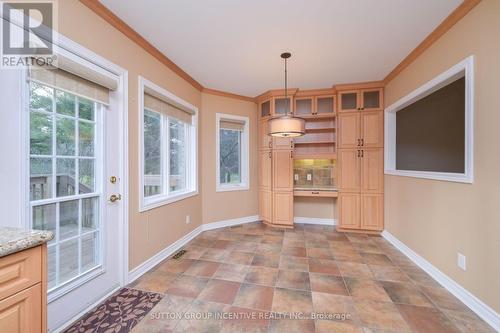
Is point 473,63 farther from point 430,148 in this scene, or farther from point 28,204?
point 28,204

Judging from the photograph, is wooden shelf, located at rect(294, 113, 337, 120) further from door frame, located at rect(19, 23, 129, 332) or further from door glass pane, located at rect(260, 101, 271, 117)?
door frame, located at rect(19, 23, 129, 332)

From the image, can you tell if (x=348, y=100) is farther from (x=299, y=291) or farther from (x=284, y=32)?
(x=299, y=291)

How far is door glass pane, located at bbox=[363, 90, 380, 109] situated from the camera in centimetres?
376

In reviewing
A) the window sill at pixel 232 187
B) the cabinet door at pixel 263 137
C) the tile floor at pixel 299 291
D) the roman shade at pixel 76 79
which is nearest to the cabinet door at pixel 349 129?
the cabinet door at pixel 263 137

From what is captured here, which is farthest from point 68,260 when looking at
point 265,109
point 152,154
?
Answer: point 265,109

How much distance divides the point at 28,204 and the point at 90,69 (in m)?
1.15

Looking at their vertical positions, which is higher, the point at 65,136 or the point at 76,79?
the point at 76,79

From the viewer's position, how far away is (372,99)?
12.4ft

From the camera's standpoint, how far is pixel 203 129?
4027mm

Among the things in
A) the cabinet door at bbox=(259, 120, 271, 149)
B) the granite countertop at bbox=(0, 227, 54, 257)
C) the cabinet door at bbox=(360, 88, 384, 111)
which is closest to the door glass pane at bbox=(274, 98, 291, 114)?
the cabinet door at bbox=(259, 120, 271, 149)

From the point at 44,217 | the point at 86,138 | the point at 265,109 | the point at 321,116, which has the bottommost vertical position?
the point at 44,217

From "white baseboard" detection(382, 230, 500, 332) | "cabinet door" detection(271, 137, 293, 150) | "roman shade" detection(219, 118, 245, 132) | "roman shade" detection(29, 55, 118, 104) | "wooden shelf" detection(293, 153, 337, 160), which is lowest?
"white baseboard" detection(382, 230, 500, 332)

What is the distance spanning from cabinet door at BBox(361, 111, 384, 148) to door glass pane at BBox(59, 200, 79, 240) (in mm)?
4084

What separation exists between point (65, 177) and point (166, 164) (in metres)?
1.43
